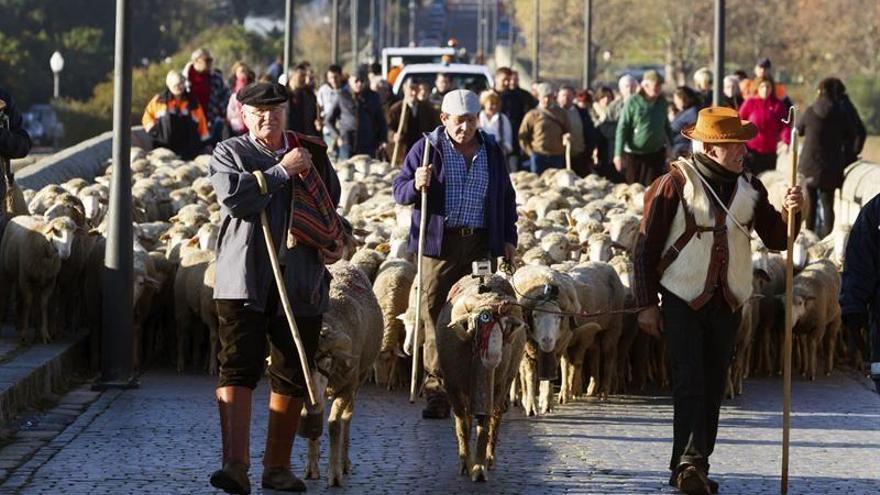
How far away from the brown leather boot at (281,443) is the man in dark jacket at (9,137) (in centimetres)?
222

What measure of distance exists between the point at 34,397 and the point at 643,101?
1260cm

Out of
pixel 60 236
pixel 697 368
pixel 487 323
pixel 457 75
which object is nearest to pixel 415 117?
pixel 457 75

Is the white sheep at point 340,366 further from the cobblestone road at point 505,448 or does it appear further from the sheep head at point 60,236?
the sheep head at point 60,236

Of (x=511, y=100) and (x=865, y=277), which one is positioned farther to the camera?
(x=511, y=100)

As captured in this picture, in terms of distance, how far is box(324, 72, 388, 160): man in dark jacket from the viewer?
28656 mm

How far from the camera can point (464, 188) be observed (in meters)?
12.1

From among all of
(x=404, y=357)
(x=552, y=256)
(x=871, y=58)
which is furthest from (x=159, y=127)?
(x=871, y=58)

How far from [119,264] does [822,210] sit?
41.6 feet

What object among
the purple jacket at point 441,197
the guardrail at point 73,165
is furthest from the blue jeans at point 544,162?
the purple jacket at point 441,197

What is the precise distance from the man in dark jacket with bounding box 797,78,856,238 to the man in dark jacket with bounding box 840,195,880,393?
13822 mm

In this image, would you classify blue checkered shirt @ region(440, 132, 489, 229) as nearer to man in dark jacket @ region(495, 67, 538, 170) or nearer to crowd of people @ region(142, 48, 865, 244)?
A: crowd of people @ region(142, 48, 865, 244)

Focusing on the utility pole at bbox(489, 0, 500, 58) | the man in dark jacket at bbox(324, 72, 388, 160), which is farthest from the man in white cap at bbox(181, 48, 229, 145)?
the utility pole at bbox(489, 0, 500, 58)

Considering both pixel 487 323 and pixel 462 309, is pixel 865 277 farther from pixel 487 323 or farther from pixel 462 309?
pixel 462 309

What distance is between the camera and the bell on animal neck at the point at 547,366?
12633 mm
